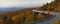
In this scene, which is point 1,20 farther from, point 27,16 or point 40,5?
point 40,5

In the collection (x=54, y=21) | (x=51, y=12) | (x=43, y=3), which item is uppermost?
(x=43, y=3)

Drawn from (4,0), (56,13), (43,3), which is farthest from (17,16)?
(56,13)

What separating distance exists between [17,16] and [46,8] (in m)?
0.37

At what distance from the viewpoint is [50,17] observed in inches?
51.1

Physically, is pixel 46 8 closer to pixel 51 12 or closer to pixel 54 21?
pixel 51 12

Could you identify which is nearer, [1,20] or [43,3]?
[1,20]

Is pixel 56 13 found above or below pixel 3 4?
below

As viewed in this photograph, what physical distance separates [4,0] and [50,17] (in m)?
0.58

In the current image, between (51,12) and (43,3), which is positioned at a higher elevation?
(43,3)

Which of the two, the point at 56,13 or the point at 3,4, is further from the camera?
the point at 56,13

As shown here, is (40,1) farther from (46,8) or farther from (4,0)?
(4,0)

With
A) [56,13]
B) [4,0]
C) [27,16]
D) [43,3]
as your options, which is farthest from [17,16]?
[56,13]

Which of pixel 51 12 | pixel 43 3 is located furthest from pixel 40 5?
pixel 51 12

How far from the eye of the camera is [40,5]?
1.29 m
